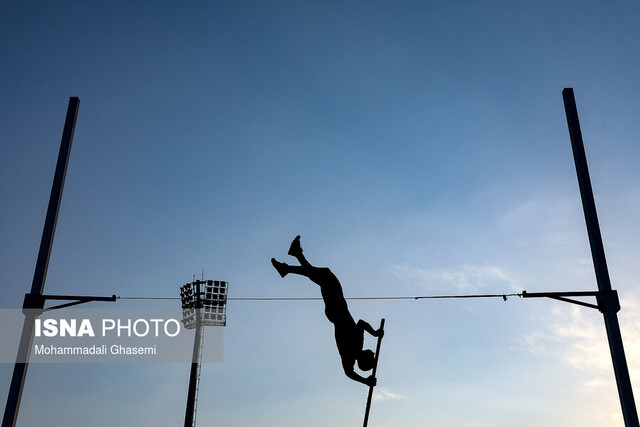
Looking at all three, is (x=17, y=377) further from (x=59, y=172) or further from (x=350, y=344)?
(x=350, y=344)

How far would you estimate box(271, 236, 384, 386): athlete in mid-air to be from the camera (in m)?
9.65

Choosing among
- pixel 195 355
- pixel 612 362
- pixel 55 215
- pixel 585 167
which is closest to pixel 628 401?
pixel 612 362

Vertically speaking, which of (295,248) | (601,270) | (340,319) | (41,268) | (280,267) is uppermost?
(41,268)

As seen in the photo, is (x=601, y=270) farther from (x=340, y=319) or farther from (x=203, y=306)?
(x=203, y=306)

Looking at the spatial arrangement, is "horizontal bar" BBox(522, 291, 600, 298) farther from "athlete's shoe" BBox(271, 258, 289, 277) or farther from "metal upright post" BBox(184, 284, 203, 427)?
"metal upright post" BBox(184, 284, 203, 427)

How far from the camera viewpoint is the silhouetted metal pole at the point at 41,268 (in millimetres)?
10727

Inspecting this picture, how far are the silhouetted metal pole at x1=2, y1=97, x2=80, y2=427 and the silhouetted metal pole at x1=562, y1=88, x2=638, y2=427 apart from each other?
1070cm

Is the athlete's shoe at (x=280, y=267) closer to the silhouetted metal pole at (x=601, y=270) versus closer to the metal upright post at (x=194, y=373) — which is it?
the silhouetted metal pole at (x=601, y=270)

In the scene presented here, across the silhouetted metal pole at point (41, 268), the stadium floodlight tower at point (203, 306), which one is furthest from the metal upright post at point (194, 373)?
the silhouetted metal pole at point (41, 268)

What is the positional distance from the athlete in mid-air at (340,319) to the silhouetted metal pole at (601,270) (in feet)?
13.9

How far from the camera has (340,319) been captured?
31.8 ft

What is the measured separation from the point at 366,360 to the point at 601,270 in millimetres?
4709

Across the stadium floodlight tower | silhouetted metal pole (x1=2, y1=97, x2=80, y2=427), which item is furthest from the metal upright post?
silhouetted metal pole (x1=2, y1=97, x2=80, y2=427)

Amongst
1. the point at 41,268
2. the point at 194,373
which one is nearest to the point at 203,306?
the point at 194,373
